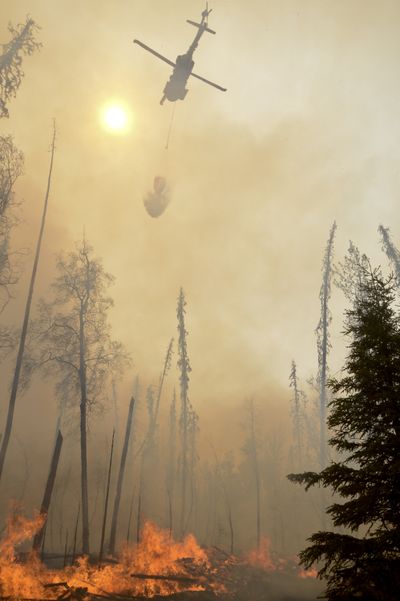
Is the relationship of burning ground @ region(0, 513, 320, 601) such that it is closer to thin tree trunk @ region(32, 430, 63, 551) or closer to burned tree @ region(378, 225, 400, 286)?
thin tree trunk @ region(32, 430, 63, 551)

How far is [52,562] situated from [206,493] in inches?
1519

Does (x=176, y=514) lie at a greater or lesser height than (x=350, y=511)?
lesser

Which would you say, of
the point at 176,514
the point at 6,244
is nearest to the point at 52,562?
the point at 6,244

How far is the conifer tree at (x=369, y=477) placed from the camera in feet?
17.6

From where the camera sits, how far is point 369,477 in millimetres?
6277

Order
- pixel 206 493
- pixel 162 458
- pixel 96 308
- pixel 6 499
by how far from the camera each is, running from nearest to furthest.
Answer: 1. pixel 96 308
2. pixel 6 499
3. pixel 206 493
4. pixel 162 458

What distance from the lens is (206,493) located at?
53281 mm

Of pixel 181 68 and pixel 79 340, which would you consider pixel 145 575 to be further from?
pixel 181 68

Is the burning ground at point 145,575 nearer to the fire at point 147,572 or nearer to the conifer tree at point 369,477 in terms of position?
the fire at point 147,572

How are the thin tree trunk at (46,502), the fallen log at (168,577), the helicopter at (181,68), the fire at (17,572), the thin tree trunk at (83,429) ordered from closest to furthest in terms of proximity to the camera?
the fire at (17,572) < the thin tree trunk at (46,502) < the fallen log at (168,577) < the thin tree trunk at (83,429) < the helicopter at (181,68)

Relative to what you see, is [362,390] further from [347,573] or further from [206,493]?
[206,493]

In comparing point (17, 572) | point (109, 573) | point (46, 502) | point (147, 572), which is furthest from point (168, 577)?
point (17, 572)

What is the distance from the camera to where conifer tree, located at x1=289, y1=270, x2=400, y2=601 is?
5.38m

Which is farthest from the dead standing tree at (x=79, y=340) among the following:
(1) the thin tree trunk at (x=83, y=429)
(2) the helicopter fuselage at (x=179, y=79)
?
(2) the helicopter fuselage at (x=179, y=79)
